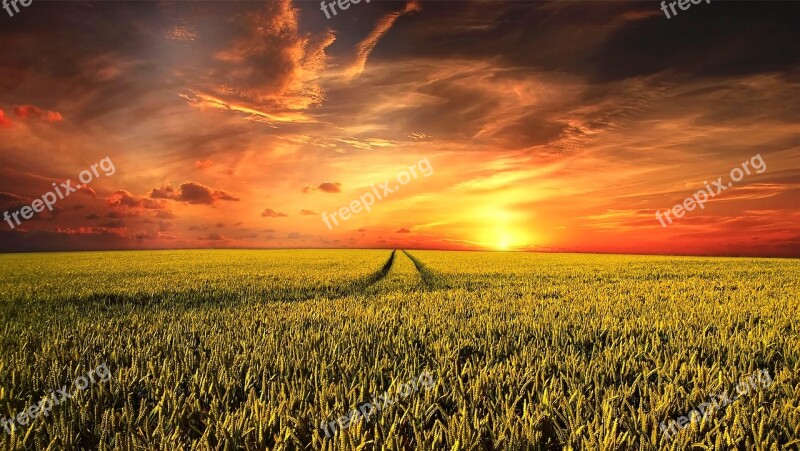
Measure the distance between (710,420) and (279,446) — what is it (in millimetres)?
2766

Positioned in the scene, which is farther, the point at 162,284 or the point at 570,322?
the point at 162,284

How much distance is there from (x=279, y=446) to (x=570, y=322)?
5.52 meters

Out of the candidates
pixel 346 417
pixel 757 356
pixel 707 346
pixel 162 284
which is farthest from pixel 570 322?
pixel 162 284

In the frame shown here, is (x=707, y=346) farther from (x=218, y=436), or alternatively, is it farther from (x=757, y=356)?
(x=218, y=436)

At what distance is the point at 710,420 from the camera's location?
2795 mm

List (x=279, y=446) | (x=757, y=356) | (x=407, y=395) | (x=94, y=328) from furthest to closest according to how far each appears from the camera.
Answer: (x=94, y=328)
(x=757, y=356)
(x=407, y=395)
(x=279, y=446)

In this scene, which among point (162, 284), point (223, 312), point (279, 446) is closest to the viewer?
point (279, 446)

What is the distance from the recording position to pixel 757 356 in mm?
4945

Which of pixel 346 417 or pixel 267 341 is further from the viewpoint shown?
pixel 267 341

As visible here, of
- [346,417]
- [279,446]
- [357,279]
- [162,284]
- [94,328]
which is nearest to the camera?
[279,446]

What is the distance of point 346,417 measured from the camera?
2.71 metres

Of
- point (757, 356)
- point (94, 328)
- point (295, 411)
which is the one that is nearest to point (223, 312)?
point (94, 328)

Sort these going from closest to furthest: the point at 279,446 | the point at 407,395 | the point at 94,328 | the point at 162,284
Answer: the point at 279,446 < the point at 407,395 < the point at 94,328 < the point at 162,284

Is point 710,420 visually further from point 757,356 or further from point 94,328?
point 94,328
